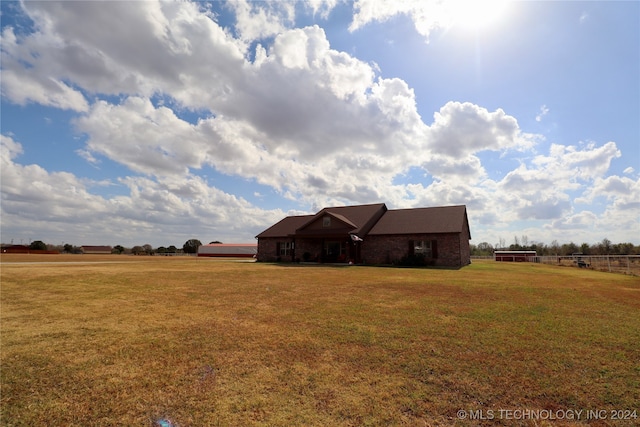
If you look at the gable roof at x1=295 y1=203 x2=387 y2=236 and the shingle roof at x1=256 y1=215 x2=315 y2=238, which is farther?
the shingle roof at x1=256 y1=215 x2=315 y2=238

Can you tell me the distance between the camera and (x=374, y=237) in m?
33.2

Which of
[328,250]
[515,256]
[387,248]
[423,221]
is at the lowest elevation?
[515,256]

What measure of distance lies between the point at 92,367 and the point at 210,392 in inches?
98.2

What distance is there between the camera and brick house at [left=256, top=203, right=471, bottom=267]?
2969cm

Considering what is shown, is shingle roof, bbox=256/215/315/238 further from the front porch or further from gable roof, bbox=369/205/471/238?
gable roof, bbox=369/205/471/238

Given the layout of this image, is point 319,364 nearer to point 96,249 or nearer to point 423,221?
point 423,221

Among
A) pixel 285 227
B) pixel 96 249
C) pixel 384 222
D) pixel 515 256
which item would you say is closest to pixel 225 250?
pixel 285 227

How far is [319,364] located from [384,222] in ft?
103

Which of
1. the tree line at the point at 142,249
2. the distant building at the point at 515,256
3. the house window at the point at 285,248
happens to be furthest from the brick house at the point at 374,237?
the tree line at the point at 142,249

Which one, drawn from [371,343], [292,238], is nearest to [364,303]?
[371,343]

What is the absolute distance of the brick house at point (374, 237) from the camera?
29.7m

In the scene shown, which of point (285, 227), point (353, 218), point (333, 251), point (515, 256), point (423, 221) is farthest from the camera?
point (515, 256)

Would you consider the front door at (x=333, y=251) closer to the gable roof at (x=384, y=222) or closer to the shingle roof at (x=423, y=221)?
the gable roof at (x=384, y=222)

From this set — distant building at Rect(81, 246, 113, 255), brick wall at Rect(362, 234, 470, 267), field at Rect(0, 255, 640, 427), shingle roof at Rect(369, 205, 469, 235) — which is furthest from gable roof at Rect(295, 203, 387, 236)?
distant building at Rect(81, 246, 113, 255)
